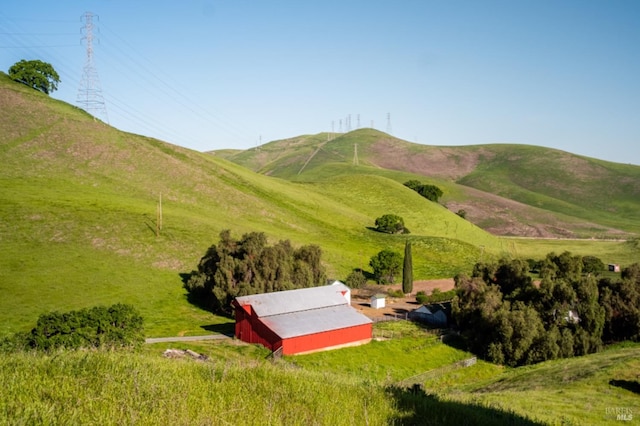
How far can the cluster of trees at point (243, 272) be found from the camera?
55247 mm

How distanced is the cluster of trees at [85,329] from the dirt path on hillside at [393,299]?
3151 cm

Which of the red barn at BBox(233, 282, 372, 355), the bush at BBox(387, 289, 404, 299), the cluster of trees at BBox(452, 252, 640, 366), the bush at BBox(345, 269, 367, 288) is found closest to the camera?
the red barn at BBox(233, 282, 372, 355)

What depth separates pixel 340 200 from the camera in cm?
13075

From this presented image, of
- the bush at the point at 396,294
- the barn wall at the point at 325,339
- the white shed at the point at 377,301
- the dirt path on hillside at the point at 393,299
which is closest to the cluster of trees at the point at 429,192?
the dirt path on hillside at the point at 393,299

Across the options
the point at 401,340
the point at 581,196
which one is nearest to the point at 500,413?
the point at 401,340

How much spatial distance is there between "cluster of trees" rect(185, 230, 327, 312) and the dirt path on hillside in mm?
8610

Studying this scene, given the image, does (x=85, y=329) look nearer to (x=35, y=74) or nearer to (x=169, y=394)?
(x=169, y=394)

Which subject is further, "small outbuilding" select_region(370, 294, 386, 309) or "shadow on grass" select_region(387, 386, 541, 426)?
"small outbuilding" select_region(370, 294, 386, 309)

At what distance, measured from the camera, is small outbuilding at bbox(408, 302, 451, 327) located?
58.8 meters

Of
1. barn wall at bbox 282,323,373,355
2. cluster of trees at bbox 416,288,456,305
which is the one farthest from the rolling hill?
cluster of trees at bbox 416,288,456,305

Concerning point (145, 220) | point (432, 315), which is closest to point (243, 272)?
point (432, 315)

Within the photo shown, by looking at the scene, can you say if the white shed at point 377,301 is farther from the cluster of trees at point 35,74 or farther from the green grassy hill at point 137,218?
the cluster of trees at point 35,74

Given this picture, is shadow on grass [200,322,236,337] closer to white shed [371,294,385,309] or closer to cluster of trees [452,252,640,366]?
white shed [371,294,385,309]

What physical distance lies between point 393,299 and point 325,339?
26.8 m
